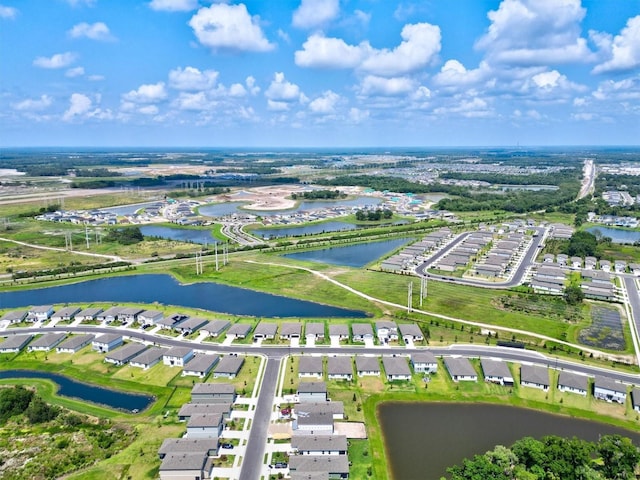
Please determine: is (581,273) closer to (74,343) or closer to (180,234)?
(74,343)

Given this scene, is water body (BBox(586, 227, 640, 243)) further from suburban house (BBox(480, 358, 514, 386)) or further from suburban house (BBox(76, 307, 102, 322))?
suburban house (BBox(76, 307, 102, 322))

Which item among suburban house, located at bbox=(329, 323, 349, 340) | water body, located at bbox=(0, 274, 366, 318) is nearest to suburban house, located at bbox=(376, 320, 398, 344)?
suburban house, located at bbox=(329, 323, 349, 340)

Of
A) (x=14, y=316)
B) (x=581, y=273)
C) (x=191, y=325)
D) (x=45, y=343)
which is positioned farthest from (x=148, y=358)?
(x=581, y=273)

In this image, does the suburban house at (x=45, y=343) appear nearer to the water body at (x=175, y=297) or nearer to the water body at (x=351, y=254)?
the water body at (x=175, y=297)

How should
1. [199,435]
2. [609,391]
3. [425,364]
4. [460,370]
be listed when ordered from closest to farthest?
1. [199,435]
2. [609,391]
3. [460,370]
4. [425,364]

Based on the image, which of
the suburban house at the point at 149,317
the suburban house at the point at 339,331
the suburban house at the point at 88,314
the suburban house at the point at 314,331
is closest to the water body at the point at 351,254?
the suburban house at the point at 339,331

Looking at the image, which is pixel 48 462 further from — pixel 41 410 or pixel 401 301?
pixel 401 301

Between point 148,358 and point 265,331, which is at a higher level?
point 265,331
